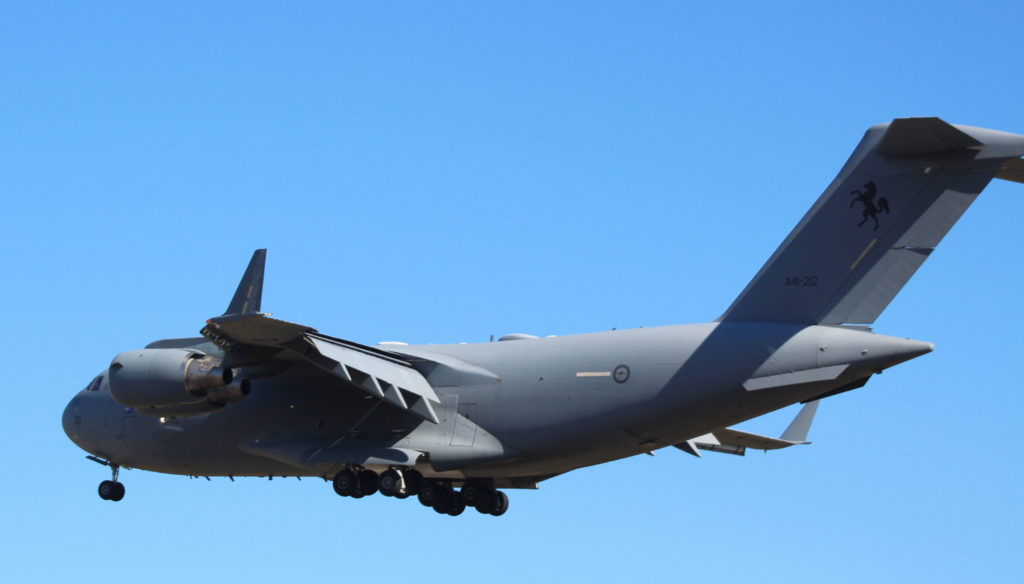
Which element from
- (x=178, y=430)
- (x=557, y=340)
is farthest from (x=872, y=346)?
(x=178, y=430)

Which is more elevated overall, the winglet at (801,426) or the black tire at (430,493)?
the winglet at (801,426)

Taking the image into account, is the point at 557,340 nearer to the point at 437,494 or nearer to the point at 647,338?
the point at 647,338

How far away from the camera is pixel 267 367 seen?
14.8 metres

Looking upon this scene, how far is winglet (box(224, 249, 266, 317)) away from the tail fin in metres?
4.75

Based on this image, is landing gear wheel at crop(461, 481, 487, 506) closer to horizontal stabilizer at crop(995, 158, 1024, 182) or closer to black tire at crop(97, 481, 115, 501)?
black tire at crop(97, 481, 115, 501)

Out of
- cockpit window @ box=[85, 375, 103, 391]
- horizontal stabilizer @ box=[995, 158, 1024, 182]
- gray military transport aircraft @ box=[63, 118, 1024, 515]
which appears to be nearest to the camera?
horizontal stabilizer @ box=[995, 158, 1024, 182]

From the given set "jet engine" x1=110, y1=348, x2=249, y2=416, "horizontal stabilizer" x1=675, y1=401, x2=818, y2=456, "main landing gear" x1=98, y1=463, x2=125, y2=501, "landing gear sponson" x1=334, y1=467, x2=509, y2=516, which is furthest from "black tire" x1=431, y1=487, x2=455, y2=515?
"main landing gear" x1=98, y1=463, x2=125, y2=501

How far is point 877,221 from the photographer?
509 inches

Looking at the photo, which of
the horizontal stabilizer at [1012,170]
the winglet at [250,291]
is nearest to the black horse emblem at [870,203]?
the horizontal stabilizer at [1012,170]

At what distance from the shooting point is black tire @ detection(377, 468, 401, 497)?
14828mm

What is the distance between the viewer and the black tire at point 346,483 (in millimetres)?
14969

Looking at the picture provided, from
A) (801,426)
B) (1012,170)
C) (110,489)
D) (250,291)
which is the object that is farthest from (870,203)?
(110,489)

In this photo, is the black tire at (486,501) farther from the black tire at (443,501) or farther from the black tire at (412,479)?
the black tire at (412,479)

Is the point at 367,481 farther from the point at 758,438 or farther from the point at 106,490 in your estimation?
the point at 758,438
